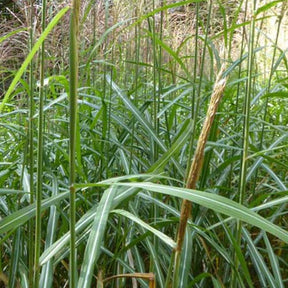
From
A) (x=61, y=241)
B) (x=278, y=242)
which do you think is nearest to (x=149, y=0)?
(x=278, y=242)

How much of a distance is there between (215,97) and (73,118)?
7.2 inches

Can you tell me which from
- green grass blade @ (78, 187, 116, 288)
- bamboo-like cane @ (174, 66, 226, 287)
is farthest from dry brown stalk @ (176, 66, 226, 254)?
green grass blade @ (78, 187, 116, 288)

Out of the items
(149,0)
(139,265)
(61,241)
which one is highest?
(149,0)

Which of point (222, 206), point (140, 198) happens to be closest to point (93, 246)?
point (222, 206)

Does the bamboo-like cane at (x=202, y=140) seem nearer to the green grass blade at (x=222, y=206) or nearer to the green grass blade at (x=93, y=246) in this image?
the green grass blade at (x=222, y=206)

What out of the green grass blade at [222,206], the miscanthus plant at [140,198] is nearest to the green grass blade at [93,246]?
the miscanthus plant at [140,198]

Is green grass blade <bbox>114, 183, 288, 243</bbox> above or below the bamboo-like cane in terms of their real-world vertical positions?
below

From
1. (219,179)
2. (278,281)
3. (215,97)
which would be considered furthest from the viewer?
(219,179)

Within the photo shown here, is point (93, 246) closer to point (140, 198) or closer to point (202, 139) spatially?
point (202, 139)

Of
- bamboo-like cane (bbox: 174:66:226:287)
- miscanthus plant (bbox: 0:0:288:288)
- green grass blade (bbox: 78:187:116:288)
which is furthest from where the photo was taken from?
green grass blade (bbox: 78:187:116:288)

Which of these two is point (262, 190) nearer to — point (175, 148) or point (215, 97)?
point (175, 148)

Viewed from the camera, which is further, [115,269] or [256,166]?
[256,166]

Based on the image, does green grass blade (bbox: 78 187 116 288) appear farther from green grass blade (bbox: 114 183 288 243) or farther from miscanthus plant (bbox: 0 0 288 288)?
green grass blade (bbox: 114 183 288 243)

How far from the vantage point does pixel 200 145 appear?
62 cm
